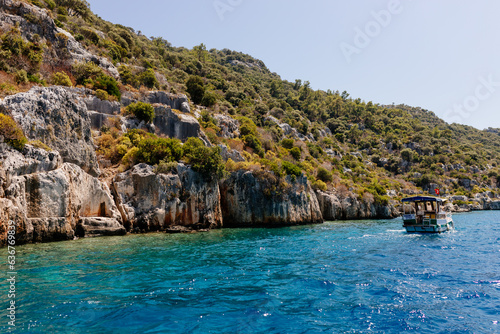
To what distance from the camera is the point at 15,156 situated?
17.8 meters

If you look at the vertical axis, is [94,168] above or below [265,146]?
below

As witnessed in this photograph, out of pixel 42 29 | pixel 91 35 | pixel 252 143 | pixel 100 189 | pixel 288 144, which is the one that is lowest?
pixel 100 189

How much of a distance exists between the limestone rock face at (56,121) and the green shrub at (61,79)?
10673 millimetres

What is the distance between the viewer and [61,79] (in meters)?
33.5

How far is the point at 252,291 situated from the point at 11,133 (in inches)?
753

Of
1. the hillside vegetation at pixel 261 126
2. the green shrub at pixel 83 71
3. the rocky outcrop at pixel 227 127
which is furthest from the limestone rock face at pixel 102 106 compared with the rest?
the rocky outcrop at pixel 227 127

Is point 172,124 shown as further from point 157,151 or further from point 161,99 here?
point 157,151

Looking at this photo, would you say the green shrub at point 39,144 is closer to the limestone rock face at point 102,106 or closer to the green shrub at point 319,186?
the limestone rock face at point 102,106

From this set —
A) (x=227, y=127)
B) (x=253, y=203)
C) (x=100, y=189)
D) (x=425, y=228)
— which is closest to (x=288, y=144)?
(x=227, y=127)

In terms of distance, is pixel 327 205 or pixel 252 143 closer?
pixel 327 205

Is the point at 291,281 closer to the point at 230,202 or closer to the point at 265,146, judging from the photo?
the point at 230,202

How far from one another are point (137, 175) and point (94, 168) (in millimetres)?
3807

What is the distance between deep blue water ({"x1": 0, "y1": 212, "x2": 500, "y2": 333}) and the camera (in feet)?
24.3

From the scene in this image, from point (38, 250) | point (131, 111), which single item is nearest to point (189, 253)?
point (38, 250)
